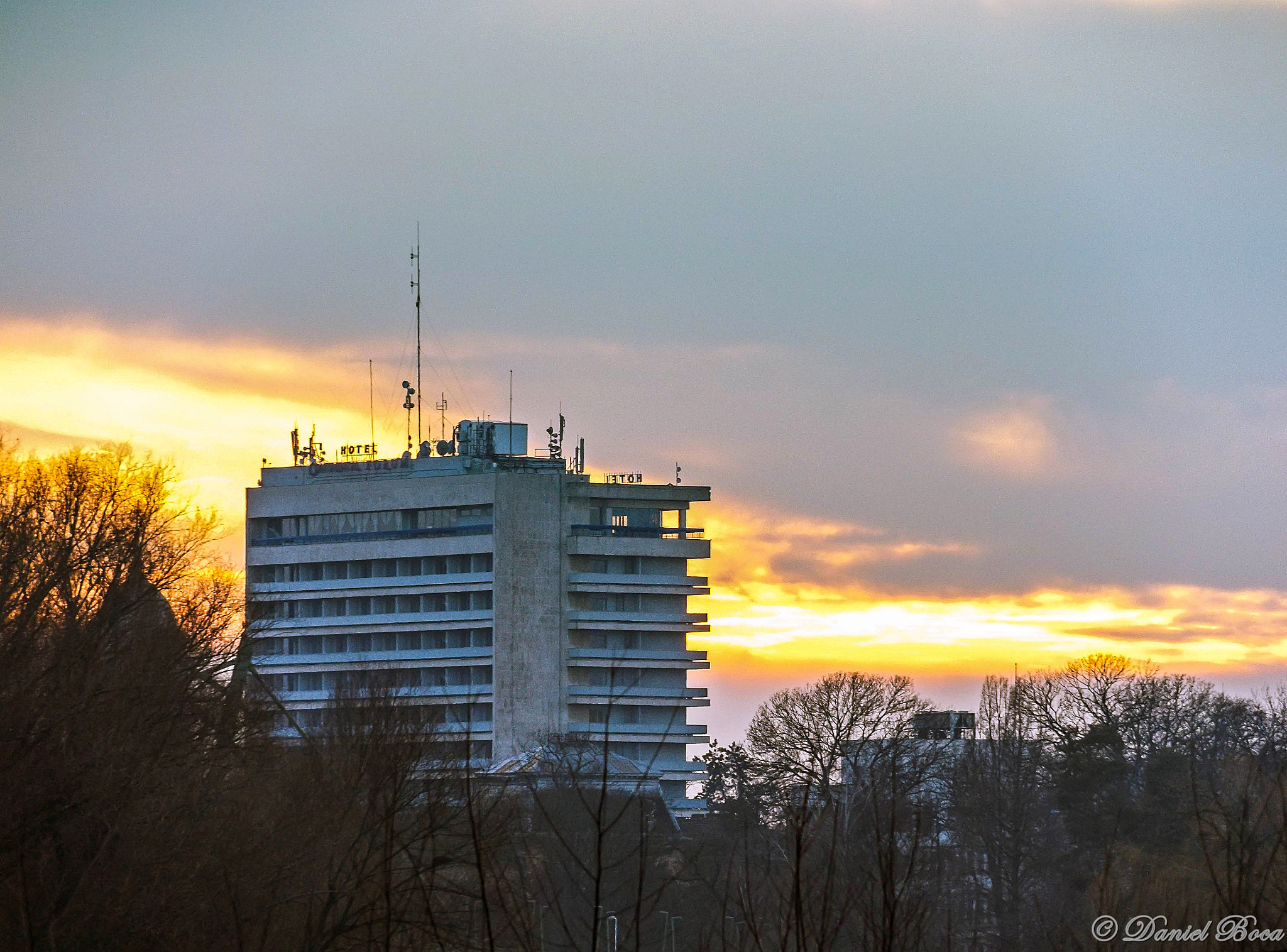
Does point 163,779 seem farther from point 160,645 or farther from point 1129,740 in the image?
point 1129,740

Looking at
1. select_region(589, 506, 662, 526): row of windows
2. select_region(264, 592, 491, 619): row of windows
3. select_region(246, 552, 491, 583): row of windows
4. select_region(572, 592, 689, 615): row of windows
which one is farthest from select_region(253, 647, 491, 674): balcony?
select_region(589, 506, 662, 526): row of windows

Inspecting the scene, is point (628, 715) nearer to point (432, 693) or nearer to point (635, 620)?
point (635, 620)

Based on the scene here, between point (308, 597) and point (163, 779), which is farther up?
point (308, 597)

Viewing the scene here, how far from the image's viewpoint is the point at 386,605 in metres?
134

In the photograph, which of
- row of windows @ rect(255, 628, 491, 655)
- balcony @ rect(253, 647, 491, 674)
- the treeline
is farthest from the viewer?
row of windows @ rect(255, 628, 491, 655)

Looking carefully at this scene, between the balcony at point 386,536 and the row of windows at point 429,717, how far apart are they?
1435 centimetres

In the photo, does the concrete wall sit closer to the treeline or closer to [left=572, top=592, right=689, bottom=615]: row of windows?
[left=572, top=592, right=689, bottom=615]: row of windows

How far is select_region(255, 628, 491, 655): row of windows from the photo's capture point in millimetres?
130625

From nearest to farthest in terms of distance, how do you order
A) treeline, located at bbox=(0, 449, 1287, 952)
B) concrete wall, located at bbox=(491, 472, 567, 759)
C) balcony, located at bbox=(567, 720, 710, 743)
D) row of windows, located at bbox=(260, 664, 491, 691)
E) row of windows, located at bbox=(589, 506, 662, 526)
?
1. treeline, located at bbox=(0, 449, 1287, 952)
2. balcony, located at bbox=(567, 720, 710, 743)
3. row of windows, located at bbox=(260, 664, 491, 691)
4. concrete wall, located at bbox=(491, 472, 567, 759)
5. row of windows, located at bbox=(589, 506, 662, 526)

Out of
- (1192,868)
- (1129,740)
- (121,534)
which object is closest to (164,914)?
(121,534)

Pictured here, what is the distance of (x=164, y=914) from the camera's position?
24078 millimetres

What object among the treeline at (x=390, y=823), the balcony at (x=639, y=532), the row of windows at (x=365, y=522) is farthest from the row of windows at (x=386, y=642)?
the treeline at (x=390, y=823)

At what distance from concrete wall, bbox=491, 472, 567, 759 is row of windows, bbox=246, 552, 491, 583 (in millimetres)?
2943

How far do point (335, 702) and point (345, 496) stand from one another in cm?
6204
